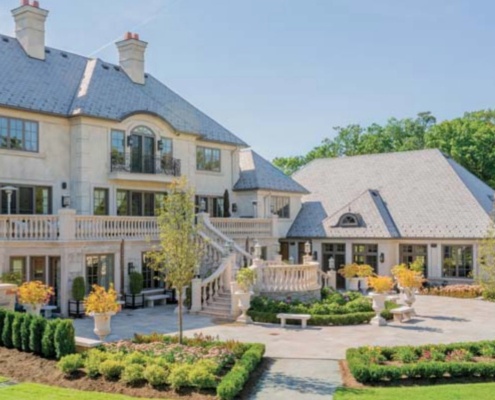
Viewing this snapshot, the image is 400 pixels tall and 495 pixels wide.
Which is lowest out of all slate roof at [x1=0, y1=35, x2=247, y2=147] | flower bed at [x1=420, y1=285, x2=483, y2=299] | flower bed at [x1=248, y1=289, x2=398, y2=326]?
flower bed at [x1=420, y1=285, x2=483, y2=299]

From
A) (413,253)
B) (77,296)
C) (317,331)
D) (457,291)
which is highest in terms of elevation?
(413,253)

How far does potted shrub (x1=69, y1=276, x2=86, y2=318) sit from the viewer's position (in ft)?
69.8

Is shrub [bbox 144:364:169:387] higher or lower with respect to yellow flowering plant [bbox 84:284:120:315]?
lower

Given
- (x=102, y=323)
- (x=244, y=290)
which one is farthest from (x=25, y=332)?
(x=244, y=290)

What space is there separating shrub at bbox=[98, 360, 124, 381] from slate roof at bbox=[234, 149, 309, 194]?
850 inches

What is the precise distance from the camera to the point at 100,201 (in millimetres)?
26484

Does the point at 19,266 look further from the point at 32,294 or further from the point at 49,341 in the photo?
the point at 49,341

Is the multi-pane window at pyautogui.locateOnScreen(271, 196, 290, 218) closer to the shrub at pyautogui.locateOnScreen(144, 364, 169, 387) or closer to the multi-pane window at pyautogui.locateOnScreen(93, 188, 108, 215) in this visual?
the multi-pane window at pyautogui.locateOnScreen(93, 188, 108, 215)

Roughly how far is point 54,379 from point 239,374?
13.7ft

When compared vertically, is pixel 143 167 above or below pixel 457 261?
above

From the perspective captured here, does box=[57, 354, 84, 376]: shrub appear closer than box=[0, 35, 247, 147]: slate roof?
Yes

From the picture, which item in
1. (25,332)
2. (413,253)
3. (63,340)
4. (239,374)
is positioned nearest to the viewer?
(239,374)

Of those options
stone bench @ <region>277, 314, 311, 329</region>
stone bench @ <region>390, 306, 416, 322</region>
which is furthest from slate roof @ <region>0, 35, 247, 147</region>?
stone bench @ <region>390, 306, 416, 322</region>

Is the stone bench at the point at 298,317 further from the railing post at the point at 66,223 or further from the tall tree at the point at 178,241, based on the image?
the railing post at the point at 66,223
